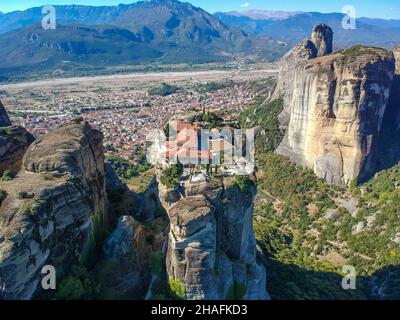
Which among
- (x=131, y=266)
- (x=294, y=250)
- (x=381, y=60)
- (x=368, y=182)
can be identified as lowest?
(x=294, y=250)

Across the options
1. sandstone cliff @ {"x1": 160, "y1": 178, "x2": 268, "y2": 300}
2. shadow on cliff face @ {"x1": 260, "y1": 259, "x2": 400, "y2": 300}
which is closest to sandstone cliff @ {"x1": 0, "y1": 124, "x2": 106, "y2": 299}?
sandstone cliff @ {"x1": 160, "y1": 178, "x2": 268, "y2": 300}

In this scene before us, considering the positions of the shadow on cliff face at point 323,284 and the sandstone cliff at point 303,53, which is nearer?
the shadow on cliff face at point 323,284

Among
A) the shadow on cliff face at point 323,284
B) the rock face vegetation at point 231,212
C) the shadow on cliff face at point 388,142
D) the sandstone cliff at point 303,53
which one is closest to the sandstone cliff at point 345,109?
the rock face vegetation at point 231,212

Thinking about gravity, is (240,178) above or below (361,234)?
above

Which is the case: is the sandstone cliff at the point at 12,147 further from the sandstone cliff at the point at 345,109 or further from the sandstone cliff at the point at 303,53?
the sandstone cliff at the point at 303,53

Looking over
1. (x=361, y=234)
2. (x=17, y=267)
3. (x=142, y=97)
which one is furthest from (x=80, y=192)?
(x=142, y=97)

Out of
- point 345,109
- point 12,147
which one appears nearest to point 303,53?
point 345,109

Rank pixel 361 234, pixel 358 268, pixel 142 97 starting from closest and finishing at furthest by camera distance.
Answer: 1. pixel 358 268
2. pixel 361 234
3. pixel 142 97
